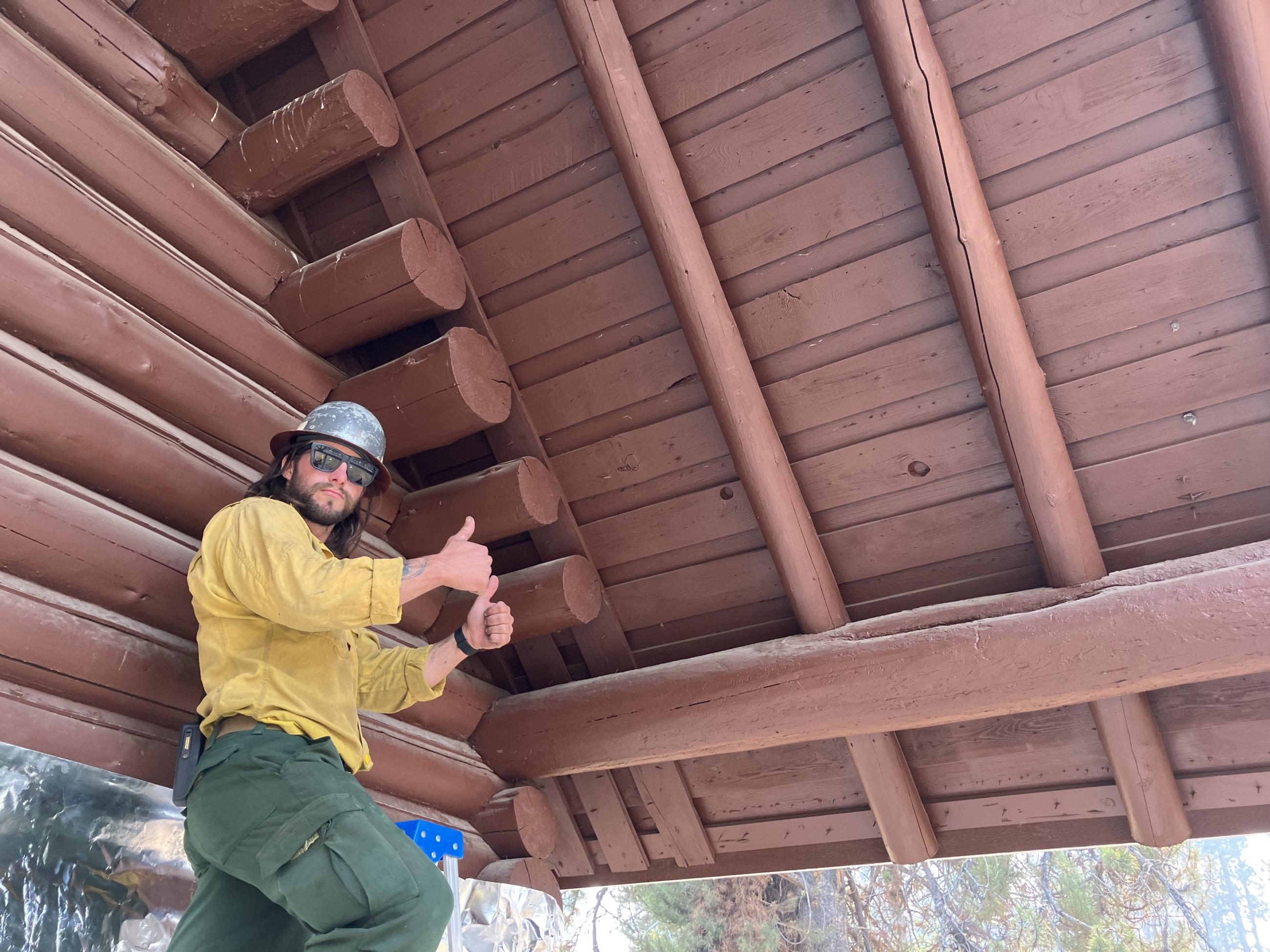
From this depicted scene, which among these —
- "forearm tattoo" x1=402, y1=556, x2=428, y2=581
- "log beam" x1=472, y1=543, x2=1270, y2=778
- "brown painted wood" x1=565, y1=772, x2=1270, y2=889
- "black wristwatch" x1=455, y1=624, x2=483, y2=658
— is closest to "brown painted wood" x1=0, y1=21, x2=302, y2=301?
"black wristwatch" x1=455, y1=624, x2=483, y2=658

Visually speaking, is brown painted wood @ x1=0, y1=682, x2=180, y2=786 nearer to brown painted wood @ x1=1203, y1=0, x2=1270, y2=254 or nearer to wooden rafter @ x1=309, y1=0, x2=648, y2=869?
wooden rafter @ x1=309, y1=0, x2=648, y2=869

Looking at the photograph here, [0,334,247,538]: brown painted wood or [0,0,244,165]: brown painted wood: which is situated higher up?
[0,0,244,165]: brown painted wood

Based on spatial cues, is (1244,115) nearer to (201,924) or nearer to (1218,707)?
(1218,707)

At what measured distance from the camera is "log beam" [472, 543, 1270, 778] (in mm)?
2838

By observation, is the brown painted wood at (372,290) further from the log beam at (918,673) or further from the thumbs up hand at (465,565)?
the log beam at (918,673)

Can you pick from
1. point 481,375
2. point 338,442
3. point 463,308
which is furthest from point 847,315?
point 338,442

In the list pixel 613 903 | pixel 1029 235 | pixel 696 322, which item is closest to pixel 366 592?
pixel 696 322

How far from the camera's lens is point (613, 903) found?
43.4 ft

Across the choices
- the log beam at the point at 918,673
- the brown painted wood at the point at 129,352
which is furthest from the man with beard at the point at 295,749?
the log beam at the point at 918,673

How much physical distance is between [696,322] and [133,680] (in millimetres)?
2235

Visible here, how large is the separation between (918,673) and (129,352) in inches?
117

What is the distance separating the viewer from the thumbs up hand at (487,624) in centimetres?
264

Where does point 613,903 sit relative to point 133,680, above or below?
above

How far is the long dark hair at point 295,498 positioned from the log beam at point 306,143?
55.9 inches
